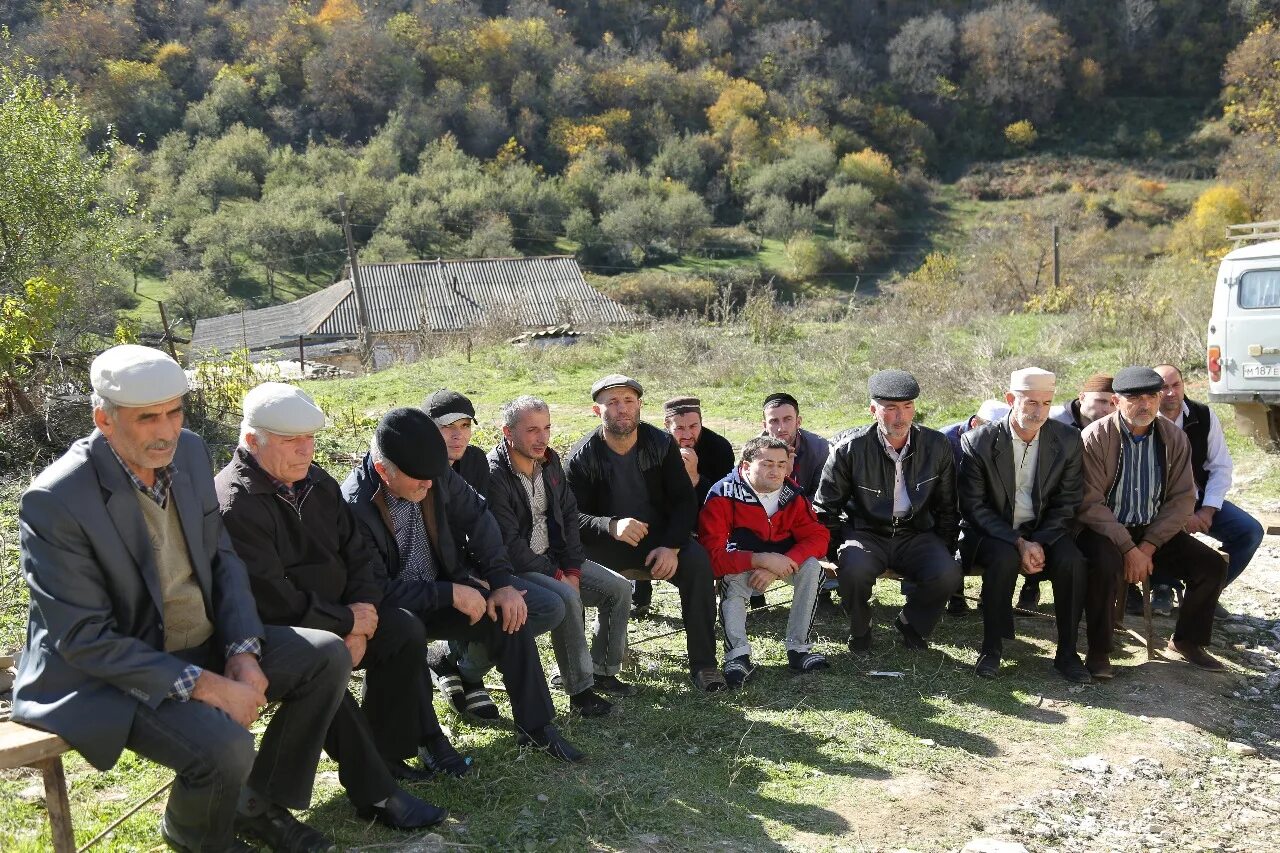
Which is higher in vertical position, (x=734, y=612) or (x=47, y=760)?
(x=47, y=760)

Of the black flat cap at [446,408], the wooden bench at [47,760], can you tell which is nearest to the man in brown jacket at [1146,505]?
the black flat cap at [446,408]

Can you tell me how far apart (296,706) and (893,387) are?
3470mm

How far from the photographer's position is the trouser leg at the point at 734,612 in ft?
18.2

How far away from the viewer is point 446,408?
204 inches

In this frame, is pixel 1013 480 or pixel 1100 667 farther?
pixel 1013 480

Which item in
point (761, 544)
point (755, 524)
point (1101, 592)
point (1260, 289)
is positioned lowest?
point (1101, 592)

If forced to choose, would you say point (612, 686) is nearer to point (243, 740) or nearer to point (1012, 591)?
point (1012, 591)

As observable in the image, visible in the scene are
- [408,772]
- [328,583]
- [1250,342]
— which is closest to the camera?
[328,583]

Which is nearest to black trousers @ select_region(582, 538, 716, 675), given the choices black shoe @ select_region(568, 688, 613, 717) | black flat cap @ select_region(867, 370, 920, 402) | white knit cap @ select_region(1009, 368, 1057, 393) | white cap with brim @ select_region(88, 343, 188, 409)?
black shoe @ select_region(568, 688, 613, 717)

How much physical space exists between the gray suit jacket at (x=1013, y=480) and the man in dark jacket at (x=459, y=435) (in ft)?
8.65

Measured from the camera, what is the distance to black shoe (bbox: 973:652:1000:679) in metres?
5.61

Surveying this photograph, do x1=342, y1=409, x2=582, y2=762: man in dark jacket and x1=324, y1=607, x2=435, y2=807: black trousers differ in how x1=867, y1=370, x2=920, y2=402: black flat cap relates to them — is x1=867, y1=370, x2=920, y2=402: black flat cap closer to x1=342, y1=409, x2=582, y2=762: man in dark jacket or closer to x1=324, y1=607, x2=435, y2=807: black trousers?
x1=342, y1=409, x2=582, y2=762: man in dark jacket

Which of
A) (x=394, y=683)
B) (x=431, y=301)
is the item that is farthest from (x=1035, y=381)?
(x=431, y=301)

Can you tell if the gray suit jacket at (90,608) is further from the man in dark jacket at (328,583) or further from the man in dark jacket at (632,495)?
the man in dark jacket at (632,495)
